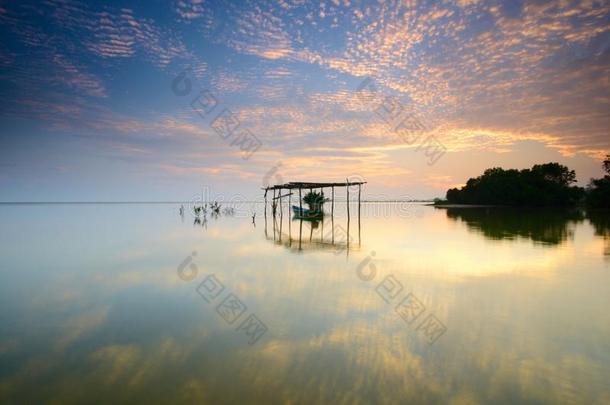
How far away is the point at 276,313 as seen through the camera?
7457mm

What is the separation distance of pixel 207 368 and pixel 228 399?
3.08 ft

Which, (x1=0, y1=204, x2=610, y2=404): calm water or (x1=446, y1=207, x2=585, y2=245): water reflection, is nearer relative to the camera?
(x1=0, y1=204, x2=610, y2=404): calm water

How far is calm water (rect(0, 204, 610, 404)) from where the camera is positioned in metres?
4.40

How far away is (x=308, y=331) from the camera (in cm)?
636

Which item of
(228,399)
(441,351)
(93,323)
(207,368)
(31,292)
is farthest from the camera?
(31,292)

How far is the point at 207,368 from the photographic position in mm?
4941

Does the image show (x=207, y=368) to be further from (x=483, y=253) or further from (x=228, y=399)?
(x=483, y=253)

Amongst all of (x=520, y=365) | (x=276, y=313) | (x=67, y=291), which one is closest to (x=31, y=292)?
(x=67, y=291)

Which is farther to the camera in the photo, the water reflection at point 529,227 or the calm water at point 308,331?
the water reflection at point 529,227

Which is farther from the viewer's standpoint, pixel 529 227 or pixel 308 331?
pixel 529 227

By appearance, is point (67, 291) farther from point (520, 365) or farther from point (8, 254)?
point (520, 365)

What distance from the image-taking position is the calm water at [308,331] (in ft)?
14.4

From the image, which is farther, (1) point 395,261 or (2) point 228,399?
(1) point 395,261

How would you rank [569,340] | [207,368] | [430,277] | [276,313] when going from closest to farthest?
[207,368] → [569,340] → [276,313] → [430,277]
